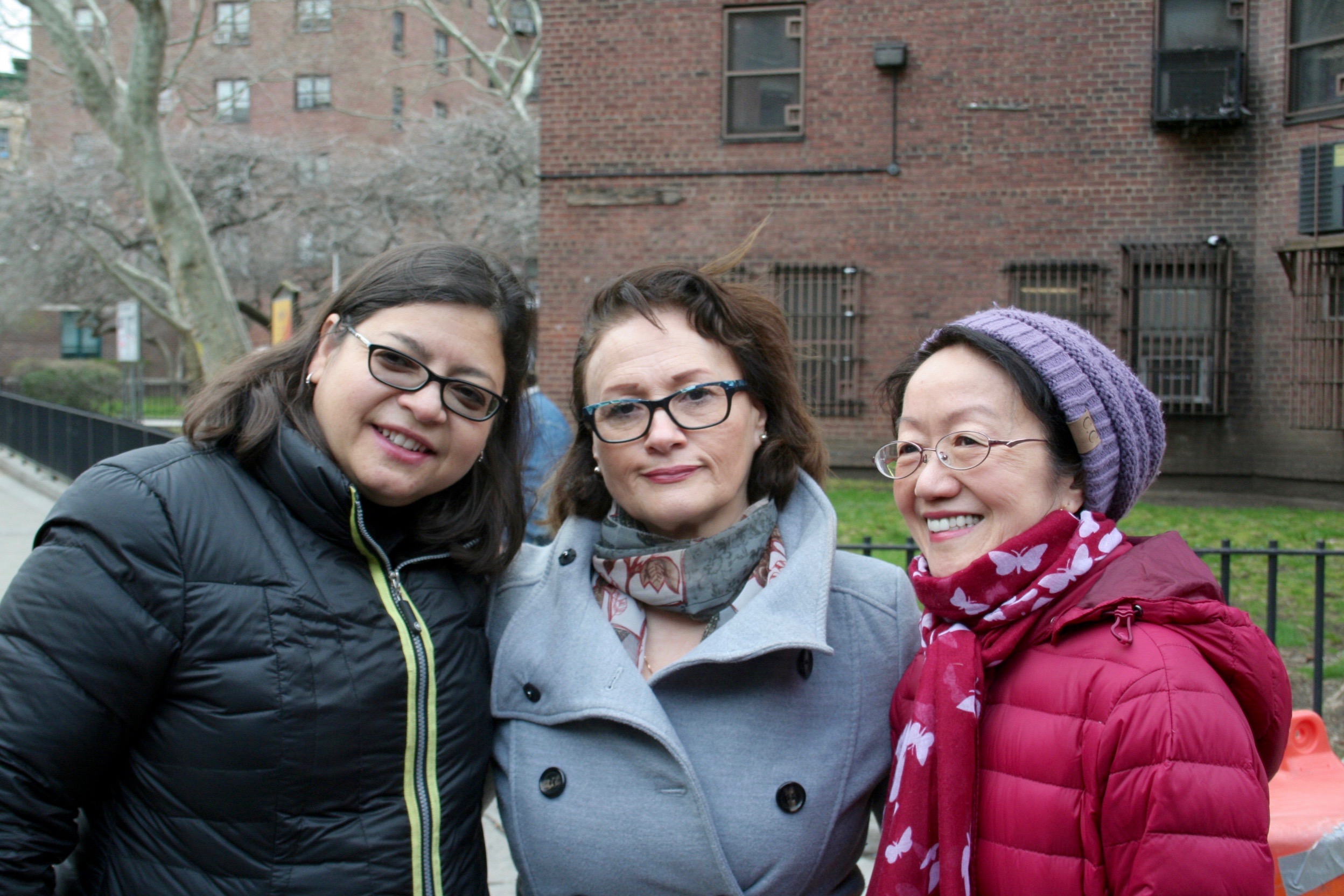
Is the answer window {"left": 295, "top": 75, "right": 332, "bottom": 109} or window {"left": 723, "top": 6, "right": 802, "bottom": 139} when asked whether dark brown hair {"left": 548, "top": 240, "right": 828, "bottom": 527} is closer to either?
window {"left": 723, "top": 6, "right": 802, "bottom": 139}

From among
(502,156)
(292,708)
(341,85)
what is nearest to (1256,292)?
(292,708)

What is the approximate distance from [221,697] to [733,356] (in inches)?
49.9

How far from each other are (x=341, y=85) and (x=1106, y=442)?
142ft

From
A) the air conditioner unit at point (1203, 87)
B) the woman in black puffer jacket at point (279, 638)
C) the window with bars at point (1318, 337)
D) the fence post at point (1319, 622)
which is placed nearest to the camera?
the woman in black puffer jacket at point (279, 638)

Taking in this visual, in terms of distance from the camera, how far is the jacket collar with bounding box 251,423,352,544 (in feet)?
6.75

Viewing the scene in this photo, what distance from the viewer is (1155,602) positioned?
5.72 ft

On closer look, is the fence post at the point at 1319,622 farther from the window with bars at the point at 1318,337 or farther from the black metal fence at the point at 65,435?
the window with bars at the point at 1318,337

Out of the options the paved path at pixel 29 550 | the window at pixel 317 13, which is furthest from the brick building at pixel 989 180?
the window at pixel 317 13

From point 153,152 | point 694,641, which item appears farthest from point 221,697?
point 153,152

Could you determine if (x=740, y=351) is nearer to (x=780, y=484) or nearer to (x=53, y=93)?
(x=780, y=484)

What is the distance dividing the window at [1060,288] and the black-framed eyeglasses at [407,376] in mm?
12650

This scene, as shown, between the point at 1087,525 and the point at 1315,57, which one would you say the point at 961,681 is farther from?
the point at 1315,57

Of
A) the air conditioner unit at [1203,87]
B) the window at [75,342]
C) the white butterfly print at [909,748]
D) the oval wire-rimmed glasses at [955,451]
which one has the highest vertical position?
the air conditioner unit at [1203,87]

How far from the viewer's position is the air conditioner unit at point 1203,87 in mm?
13344
